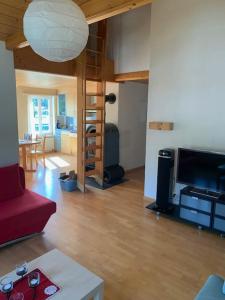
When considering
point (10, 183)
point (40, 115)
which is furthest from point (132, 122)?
point (40, 115)

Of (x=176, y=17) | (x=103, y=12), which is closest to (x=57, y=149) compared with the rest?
(x=176, y=17)

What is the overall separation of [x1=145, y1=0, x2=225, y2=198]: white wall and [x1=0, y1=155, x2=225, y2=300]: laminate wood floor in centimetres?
113

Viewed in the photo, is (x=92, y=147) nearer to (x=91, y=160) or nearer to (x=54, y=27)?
(x=91, y=160)

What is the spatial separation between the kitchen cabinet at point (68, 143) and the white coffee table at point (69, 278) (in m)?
5.99

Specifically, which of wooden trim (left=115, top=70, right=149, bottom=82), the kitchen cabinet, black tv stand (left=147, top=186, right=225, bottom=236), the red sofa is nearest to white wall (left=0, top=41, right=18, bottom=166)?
the red sofa

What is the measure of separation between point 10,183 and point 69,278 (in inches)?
69.7

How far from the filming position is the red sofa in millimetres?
2555

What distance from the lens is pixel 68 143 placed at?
26.2ft

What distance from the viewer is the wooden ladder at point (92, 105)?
421cm

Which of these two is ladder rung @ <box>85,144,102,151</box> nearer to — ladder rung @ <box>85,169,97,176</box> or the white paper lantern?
ladder rung @ <box>85,169,97,176</box>

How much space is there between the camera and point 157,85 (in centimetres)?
379

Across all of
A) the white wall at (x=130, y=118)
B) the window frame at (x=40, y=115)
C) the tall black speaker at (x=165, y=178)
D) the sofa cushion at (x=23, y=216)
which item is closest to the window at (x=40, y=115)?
the window frame at (x=40, y=115)

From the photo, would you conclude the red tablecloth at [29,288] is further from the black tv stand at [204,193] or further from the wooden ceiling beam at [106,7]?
the wooden ceiling beam at [106,7]

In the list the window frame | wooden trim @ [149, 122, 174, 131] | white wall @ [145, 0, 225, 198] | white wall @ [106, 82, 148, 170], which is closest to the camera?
white wall @ [145, 0, 225, 198]
